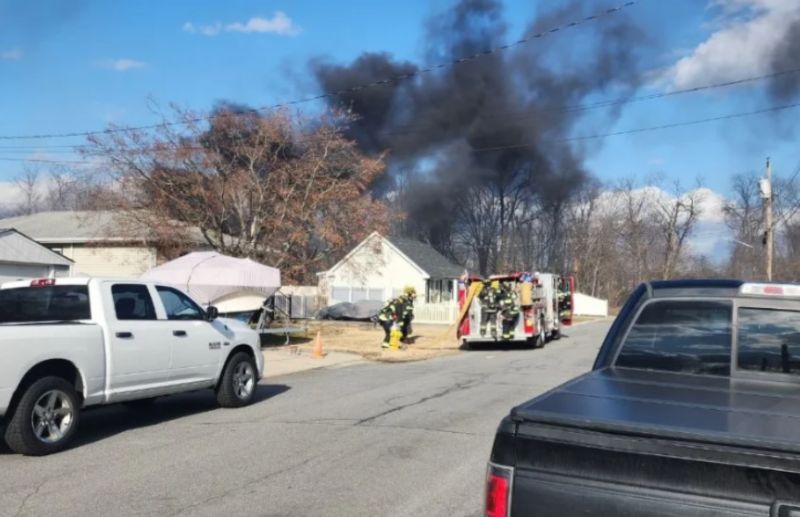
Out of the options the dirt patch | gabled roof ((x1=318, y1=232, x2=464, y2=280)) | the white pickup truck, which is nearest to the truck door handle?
the white pickup truck

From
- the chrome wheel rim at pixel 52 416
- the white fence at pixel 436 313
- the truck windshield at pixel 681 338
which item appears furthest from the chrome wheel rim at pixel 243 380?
the white fence at pixel 436 313

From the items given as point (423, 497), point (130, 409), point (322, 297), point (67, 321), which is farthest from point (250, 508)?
point (322, 297)

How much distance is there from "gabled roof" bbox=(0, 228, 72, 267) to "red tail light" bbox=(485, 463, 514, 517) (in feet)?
70.0

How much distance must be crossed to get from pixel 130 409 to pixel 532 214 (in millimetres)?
48926

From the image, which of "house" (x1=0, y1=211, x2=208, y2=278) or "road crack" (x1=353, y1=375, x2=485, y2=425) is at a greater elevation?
"house" (x1=0, y1=211, x2=208, y2=278)

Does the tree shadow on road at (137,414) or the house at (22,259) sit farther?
the house at (22,259)

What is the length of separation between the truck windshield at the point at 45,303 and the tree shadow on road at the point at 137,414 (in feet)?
3.47

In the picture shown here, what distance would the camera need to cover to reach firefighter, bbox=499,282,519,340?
20.4 meters

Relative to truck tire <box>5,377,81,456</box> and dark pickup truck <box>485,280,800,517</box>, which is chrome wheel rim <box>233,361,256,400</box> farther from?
dark pickup truck <box>485,280,800,517</box>

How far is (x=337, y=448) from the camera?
7.16 m

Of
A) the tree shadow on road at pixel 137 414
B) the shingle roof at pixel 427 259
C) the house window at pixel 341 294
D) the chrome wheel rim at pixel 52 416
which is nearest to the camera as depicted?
the chrome wheel rim at pixel 52 416

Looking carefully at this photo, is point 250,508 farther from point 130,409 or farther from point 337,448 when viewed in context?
point 130,409

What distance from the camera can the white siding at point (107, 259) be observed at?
94.5ft

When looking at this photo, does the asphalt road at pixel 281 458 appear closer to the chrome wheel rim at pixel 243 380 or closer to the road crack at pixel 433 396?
the road crack at pixel 433 396
